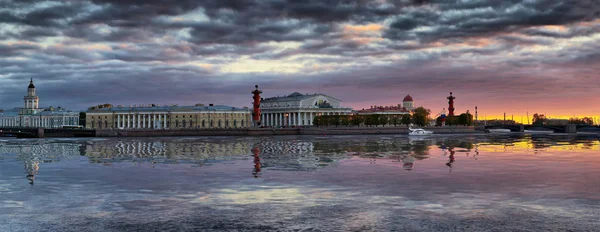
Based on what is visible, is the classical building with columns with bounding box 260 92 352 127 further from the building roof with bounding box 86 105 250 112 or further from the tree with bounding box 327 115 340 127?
the tree with bounding box 327 115 340 127

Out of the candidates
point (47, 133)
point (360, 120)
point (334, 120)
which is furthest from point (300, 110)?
point (47, 133)

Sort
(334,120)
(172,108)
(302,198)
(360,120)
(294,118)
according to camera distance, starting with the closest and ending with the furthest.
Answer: (302,198), (360,120), (334,120), (294,118), (172,108)

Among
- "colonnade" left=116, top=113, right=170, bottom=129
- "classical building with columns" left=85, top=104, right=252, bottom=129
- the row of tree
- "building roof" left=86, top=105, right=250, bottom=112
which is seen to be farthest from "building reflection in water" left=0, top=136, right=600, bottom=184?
"colonnade" left=116, top=113, right=170, bottom=129

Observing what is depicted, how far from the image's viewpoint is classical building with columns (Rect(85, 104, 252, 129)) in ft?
600

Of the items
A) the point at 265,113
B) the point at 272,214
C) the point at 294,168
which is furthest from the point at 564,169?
the point at 265,113

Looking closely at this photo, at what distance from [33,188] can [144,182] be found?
166 inches

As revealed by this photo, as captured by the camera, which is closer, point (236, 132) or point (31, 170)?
point (31, 170)

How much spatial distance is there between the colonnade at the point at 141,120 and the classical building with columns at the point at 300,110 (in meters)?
34.8

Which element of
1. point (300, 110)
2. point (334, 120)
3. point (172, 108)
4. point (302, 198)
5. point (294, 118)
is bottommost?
point (302, 198)

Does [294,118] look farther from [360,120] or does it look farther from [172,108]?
[172,108]

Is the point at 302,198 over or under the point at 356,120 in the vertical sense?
under

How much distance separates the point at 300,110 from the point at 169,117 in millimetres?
43307

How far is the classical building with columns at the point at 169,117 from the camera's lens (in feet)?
600

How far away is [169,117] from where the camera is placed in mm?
184750
